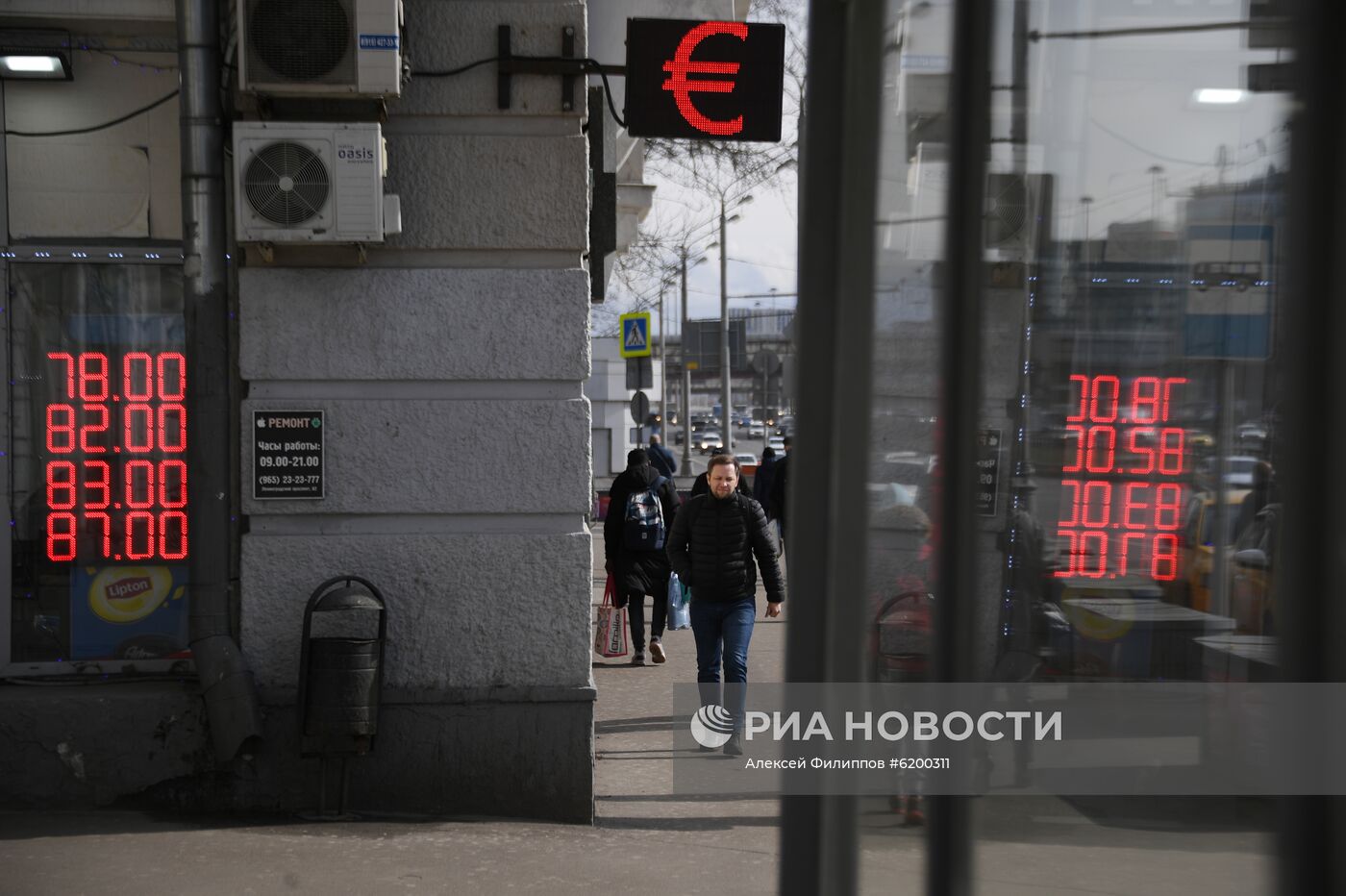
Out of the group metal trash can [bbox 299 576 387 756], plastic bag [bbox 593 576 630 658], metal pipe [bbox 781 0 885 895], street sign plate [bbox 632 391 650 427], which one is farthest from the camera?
street sign plate [bbox 632 391 650 427]

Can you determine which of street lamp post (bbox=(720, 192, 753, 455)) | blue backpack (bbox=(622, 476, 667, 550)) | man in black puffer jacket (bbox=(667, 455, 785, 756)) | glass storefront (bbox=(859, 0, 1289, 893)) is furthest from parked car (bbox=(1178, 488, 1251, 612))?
street lamp post (bbox=(720, 192, 753, 455))

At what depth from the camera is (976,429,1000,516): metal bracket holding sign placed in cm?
149

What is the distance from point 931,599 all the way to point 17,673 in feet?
19.4

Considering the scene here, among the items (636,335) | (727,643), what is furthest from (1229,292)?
(636,335)

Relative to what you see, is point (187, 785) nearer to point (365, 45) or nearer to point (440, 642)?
point (440, 642)

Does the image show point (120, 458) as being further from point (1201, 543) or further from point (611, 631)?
point (1201, 543)

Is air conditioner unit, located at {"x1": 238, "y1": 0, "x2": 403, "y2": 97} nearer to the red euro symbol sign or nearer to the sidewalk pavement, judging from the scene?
the red euro symbol sign

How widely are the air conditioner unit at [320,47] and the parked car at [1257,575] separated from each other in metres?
5.28

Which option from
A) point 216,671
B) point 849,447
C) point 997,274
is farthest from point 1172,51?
point 216,671

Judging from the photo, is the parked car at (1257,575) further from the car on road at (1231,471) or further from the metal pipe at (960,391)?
the metal pipe at (960,391)

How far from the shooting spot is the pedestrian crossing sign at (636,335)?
77.5ft

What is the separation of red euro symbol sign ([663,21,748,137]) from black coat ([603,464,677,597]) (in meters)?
4.72

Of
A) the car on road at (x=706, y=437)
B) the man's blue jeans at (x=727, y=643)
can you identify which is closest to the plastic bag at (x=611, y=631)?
the man's blue jeans at (x=727, y=643)

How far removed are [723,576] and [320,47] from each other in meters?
3.62
